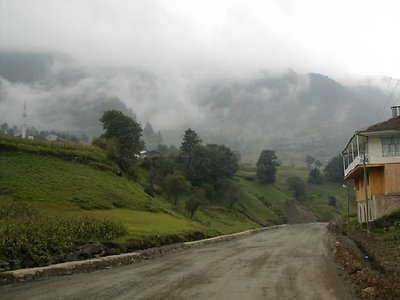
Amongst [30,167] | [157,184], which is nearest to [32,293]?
Result: [30,167]

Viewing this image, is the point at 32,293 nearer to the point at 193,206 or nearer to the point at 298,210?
the point at 193,206

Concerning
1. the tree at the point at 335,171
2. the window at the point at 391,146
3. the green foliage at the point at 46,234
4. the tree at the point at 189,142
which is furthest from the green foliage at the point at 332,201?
the green foliage at the point at 46,234

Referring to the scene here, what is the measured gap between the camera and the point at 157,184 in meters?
93.5

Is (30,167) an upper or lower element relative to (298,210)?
upper

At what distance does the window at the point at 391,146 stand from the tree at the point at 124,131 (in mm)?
50359

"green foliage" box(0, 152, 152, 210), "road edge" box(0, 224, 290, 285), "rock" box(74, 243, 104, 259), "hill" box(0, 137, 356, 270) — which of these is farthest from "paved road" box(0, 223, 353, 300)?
"green foliage" box(0, 152, 152, 210)

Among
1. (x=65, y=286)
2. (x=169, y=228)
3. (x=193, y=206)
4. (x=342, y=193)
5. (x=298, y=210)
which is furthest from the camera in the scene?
(x=342, y=193)

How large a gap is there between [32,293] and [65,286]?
5.40ft

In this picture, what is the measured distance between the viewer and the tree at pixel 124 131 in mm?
91625

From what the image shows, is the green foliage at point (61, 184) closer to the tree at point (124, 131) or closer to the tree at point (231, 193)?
the tree at point (124, 131)

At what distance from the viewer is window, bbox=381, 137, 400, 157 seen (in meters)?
49.7

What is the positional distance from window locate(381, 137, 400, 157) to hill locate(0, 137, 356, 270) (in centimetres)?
2150

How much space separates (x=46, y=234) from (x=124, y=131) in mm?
65809

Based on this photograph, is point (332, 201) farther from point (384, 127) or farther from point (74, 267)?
point (74, 267)
